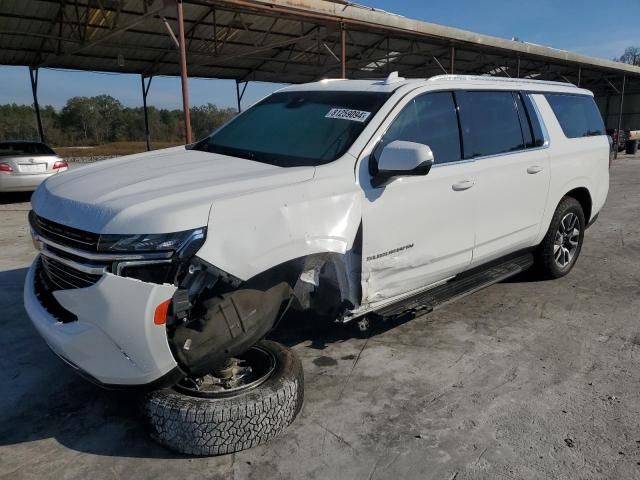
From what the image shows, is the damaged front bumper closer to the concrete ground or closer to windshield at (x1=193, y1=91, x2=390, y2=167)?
the concrete ground

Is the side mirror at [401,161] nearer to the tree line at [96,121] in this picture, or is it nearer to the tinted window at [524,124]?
the tinted window at [524,124]

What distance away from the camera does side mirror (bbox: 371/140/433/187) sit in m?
3.01

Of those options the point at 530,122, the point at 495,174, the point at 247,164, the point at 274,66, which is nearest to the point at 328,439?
the point at 247,164

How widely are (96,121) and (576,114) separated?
2252 inches

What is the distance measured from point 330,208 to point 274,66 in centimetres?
1761

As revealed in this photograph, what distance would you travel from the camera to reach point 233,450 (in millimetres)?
2604

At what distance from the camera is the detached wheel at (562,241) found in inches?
195

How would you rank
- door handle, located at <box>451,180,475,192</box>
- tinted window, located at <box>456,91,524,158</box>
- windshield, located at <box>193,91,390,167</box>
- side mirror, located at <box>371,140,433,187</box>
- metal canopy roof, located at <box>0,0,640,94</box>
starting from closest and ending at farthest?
side mirror, located at <box>371,140,433,187</box> < windshield, located at <box>193,91,390,167</box> < door handle, located at <box>451,180,475,192</box> < tinted window, located at <box>456,91,524,158</box> < metal canopy roof, located at <box>0,0,640,94</box>

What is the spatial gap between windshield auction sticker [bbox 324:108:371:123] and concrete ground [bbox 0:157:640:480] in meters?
1.63

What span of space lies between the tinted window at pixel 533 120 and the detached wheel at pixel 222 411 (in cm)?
314

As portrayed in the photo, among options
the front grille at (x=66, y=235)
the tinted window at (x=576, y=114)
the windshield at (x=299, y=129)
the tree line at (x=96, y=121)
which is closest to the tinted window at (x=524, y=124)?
the tinted window at (x=576, y=114)

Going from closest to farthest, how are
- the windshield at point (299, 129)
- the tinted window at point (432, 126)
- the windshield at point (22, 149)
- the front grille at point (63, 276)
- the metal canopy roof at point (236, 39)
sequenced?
the front grille at point (63, 276), the windshield at point (299, 129), the tinted window at point (432, 126), the windshield at point (22, 149), the metal canopy roof at point (236, 39)

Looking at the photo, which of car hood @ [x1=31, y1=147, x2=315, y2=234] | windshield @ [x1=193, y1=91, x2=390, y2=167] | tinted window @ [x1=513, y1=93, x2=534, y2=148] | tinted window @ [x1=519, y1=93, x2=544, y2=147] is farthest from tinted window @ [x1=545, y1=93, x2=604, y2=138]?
car hood @ [x1=31, y1=147, x2=315, y2=234]

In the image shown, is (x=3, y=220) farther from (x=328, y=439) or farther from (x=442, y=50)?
(x=442, y=50)
